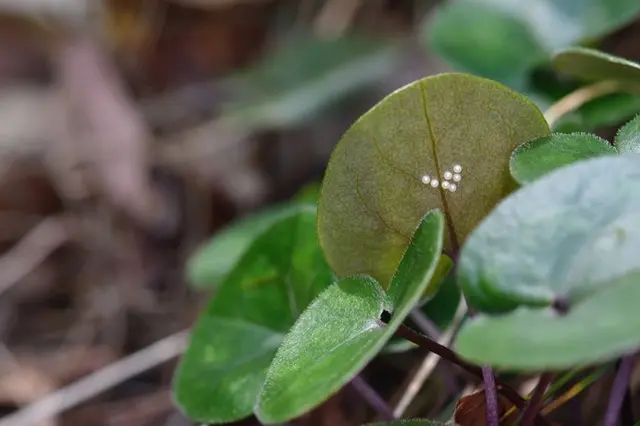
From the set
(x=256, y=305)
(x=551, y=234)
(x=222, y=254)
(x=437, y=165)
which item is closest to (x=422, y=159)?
(x=437, y=165)

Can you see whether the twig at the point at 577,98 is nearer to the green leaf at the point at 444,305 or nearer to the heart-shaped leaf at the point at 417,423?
the green leaf at the point at 444,305

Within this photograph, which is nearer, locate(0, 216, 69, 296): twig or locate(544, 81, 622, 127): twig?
locate(544, 81, 622, 127): twig

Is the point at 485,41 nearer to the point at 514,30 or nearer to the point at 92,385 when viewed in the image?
the point at 514,30

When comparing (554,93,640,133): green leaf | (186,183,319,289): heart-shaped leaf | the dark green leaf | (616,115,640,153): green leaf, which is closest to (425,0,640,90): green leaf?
the dark green leaf

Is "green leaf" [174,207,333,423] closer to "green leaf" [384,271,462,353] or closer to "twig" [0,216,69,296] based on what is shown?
"green leaf" [384,271,462,353]

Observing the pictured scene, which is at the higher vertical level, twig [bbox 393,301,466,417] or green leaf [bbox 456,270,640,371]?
green leaf [bbox 456,270,640,371]

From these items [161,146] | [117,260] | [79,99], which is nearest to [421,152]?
[117,260]

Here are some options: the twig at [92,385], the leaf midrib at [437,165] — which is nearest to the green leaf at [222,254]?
the twig at [92,385]
